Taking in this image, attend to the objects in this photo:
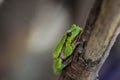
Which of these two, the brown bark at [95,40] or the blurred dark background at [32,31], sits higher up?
the brown bark at [95,40]

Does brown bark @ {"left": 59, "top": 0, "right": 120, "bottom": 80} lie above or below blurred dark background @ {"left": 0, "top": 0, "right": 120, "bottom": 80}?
above

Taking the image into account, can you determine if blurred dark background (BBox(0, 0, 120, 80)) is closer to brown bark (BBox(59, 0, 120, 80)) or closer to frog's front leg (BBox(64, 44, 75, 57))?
frog's front leg (BBox(64, 44, 75, 57))

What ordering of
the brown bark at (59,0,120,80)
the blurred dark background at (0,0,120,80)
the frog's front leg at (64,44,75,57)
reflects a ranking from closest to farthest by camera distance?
the brown bark at (59,0,120,80)
the frog's front leg at (64,44,75,57)
the blurred dark background at (0,0,120,80)

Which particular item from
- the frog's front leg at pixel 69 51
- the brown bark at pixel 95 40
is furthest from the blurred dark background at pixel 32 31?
the brown bark at pixel 95 40

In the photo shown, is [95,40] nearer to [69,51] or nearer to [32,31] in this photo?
[69,51]

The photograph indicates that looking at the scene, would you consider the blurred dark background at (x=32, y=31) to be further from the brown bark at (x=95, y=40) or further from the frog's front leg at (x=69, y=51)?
the brown bark at (x=95, y=40)

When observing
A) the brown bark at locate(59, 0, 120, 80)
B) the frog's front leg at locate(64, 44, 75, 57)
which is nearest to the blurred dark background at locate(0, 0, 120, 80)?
the frog's front leg at locate(64, 44, 75, 57)
